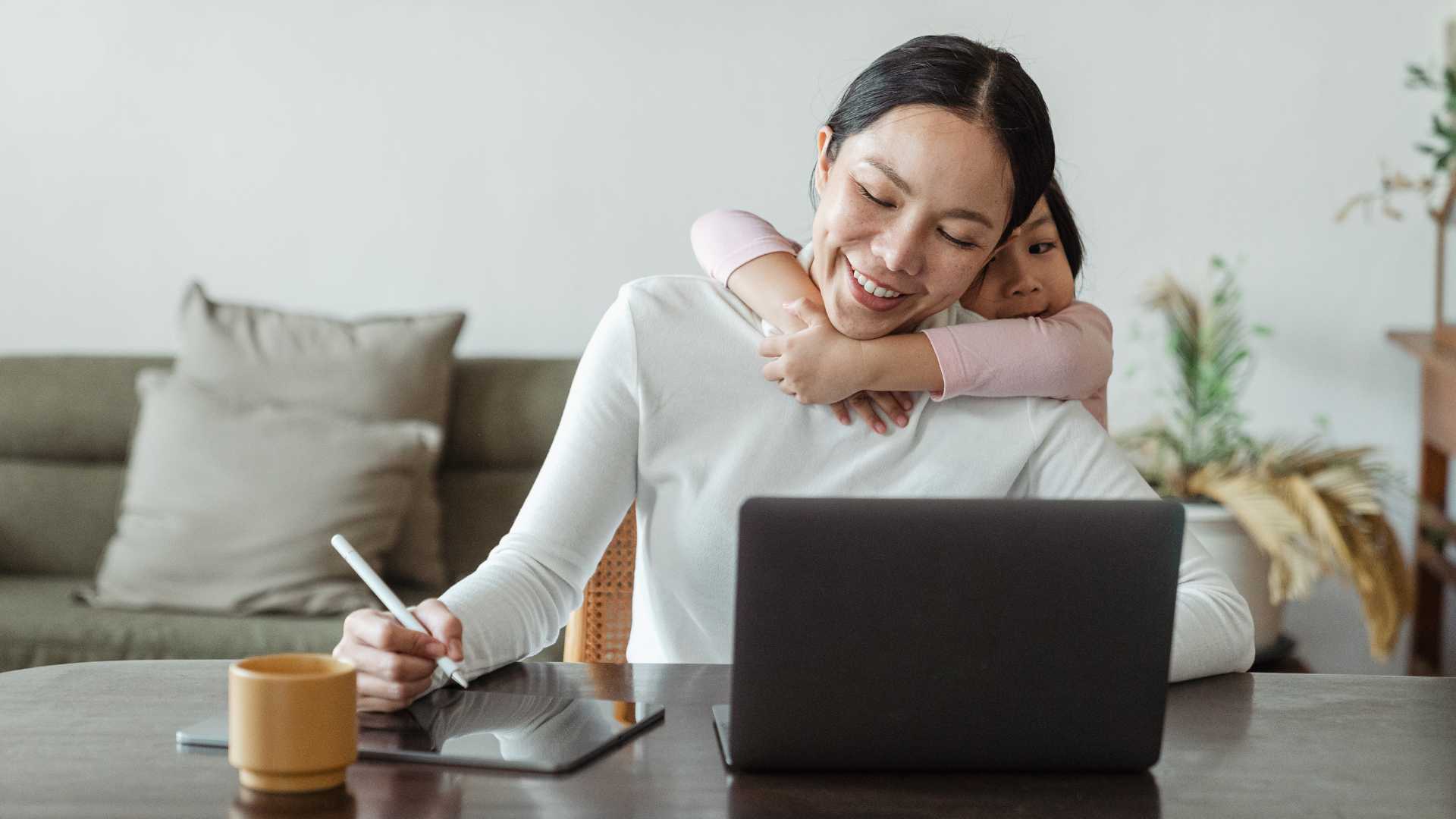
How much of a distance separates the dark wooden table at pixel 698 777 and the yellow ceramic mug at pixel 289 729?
1 cm

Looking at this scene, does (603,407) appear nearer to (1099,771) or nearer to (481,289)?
(1099,771)

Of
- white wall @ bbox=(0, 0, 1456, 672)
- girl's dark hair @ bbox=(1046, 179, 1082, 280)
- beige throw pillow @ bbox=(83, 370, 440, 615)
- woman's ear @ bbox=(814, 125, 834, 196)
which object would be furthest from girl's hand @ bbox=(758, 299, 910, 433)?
white wall @ bbox=(0, 0, 1456, 672)

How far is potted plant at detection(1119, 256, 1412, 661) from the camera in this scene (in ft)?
8.67

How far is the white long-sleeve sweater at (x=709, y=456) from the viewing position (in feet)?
4.33

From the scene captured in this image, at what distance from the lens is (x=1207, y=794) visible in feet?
2.76

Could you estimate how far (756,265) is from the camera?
139cm

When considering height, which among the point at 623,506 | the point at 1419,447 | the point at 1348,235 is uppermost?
the point at 1348,235

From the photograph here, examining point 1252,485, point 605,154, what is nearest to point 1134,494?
point 1252,485

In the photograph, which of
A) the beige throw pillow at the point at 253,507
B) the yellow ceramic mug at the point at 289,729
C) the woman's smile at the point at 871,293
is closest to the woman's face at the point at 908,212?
the woman's smile at the point at 871,293

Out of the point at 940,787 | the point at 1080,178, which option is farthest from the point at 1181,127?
the point at 940,787

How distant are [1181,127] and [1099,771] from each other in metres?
2.40

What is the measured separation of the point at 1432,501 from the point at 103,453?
270 cm

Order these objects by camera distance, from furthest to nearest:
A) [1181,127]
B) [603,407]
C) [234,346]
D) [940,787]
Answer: [1181,127] → [234,346] → [603,407] → [940,787]

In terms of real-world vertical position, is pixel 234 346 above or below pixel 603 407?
below
